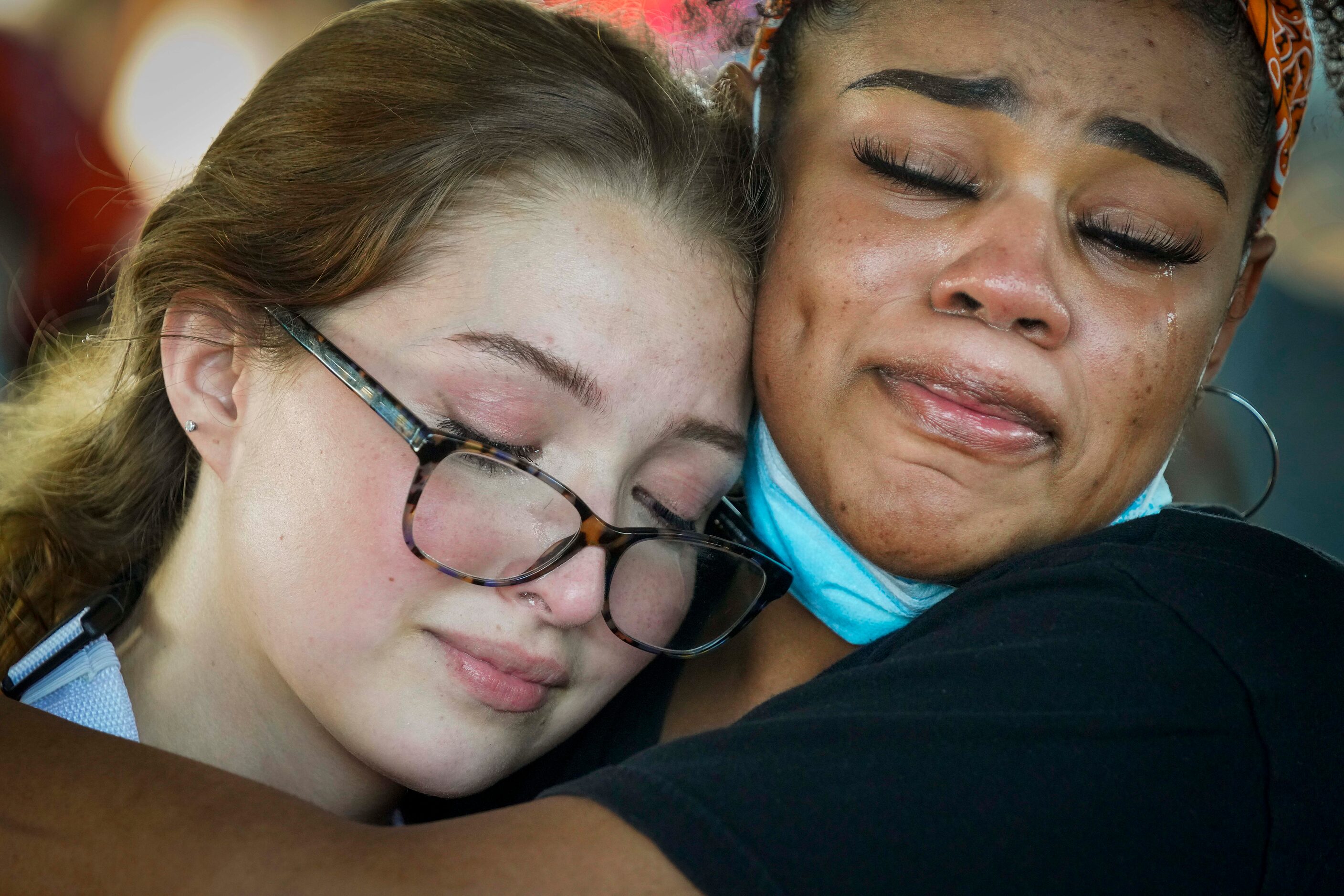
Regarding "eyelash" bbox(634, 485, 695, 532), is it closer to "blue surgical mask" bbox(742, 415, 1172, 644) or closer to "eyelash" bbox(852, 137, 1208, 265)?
"blue surgical mask" bbox(742, 415, 1172, 644)

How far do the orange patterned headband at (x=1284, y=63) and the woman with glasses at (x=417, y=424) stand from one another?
2.00ft

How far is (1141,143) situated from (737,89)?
0.59 metres

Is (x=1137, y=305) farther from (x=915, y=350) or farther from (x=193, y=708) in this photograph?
(x=193, y=708)

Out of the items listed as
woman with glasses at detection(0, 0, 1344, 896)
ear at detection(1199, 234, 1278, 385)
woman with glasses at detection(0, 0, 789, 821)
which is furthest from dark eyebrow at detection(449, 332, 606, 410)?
ear at detection(1199, 234, 1278, 385)

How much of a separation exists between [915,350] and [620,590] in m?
0.42

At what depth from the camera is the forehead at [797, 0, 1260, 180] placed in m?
1.21

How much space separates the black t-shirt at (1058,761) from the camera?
0.79m

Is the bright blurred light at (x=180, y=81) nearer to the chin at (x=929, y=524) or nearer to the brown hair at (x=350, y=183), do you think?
the brown hair at (x=350, y=183)

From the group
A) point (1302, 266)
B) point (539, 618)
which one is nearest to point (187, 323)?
point (539, 618)

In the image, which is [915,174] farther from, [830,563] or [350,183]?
[350,183]

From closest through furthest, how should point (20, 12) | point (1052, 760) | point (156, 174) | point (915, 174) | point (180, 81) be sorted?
point (1052, 760) → point (915, 174) → point (156, 174) → point (20, 12) → point (180, 81)

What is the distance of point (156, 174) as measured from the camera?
3.17 metres

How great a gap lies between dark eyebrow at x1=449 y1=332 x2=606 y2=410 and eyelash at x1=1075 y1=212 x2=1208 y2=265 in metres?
0.57

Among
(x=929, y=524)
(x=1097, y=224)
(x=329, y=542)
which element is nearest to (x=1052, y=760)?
(x=929, y=524)
